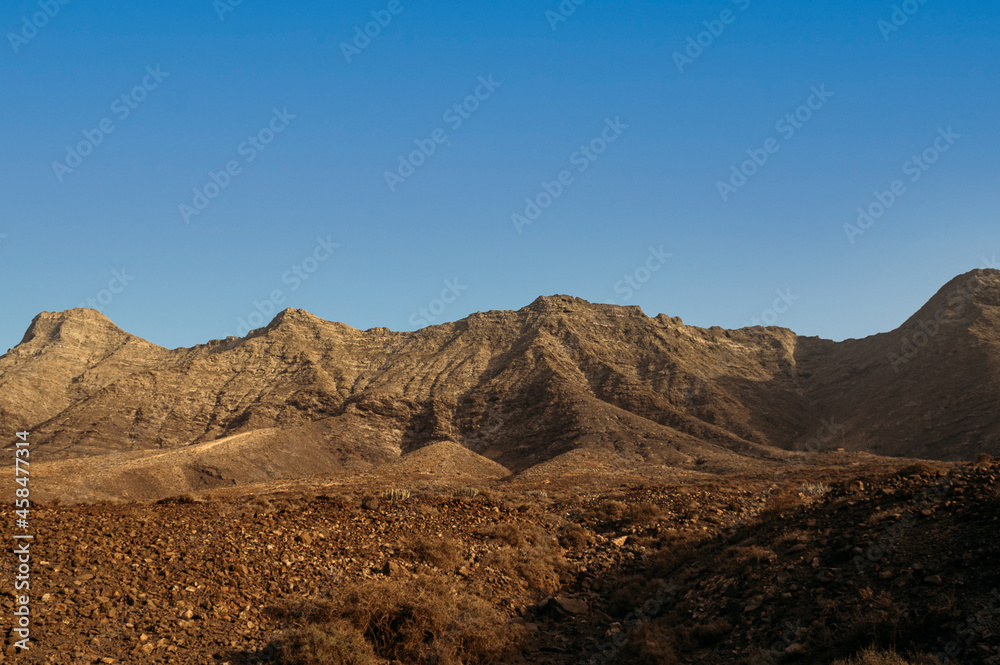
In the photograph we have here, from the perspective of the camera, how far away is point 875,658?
7.03 metres

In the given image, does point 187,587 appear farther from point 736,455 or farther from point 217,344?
point 217,344

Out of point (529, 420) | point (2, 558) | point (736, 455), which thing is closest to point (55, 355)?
point (529, 420)

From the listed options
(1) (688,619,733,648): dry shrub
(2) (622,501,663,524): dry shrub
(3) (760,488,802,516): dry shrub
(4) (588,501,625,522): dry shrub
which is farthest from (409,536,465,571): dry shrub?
(3) (760,488,802,516): dry shrub

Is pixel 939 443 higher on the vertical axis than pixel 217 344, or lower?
lower

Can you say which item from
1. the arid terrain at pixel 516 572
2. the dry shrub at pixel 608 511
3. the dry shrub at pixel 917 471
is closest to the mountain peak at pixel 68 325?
the arid terrain at pixel 516 572

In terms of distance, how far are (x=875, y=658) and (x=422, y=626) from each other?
20.5 feet

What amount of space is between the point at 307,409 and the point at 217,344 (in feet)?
125

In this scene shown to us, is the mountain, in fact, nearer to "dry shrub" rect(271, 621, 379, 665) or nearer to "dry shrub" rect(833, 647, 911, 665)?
"dry shrub" rect(271, 621, 379, 665)

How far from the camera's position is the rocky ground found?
8312 millimetres

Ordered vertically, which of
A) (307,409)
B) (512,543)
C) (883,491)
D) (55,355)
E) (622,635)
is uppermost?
(55,355)

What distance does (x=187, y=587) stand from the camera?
9.88 meters

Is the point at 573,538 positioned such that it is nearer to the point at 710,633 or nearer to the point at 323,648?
the point at 710,633

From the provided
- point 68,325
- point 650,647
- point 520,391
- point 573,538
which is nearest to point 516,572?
point 573,538

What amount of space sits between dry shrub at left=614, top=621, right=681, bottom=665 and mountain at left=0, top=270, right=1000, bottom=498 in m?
43.4
